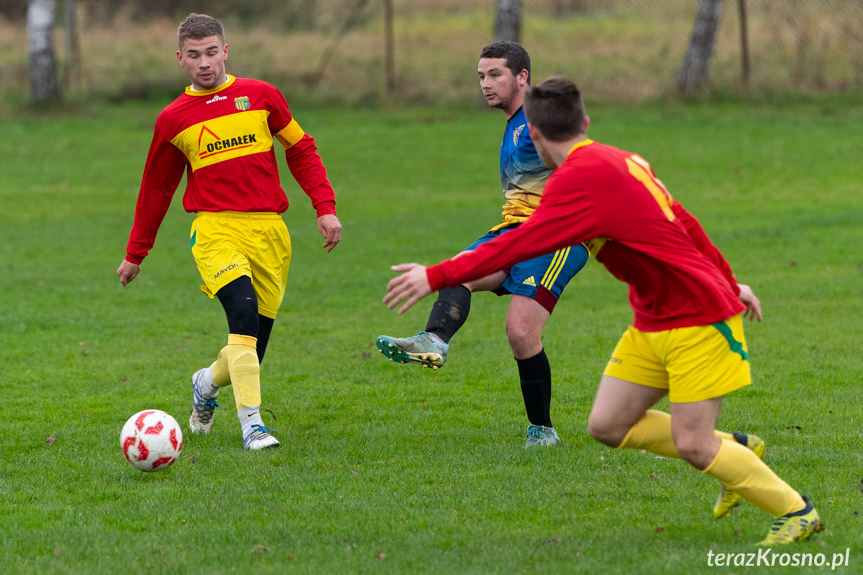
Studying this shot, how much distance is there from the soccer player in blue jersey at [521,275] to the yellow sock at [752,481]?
1.95 metres

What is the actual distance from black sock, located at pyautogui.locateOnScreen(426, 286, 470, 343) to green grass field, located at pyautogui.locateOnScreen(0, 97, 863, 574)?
2.44ft

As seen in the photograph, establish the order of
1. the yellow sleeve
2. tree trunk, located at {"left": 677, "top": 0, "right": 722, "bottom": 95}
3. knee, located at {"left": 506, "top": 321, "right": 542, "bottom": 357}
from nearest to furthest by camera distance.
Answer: knee, located at {"left": 506, "top": 321, "right": 542, "bottom": 357}
the yellow sleeve
tree trunk, located at {"left": 677, "top": 0, "right": 722, "bottom": 95}

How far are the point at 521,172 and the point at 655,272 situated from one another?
2126 millimetres

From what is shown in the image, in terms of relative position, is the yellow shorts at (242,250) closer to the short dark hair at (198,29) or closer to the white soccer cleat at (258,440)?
the white soccer cleat at (258,440)

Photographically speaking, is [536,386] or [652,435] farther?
[536,386]

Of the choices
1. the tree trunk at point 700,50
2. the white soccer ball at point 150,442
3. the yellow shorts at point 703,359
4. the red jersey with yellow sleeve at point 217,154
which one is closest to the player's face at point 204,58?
the red jersey with yellow sleeve at point 217,154

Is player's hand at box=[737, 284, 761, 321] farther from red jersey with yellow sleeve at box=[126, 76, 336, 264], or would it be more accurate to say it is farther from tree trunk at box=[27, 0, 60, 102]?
tree trunk at box=[27, 0, 60, 102]

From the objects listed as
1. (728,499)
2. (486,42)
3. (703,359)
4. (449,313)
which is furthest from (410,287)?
(486,42)

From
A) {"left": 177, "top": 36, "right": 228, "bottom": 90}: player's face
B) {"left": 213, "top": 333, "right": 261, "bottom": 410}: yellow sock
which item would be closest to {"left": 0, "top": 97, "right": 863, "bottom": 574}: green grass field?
{"left": 213, "top": 333, "right": 261, "bottom": 410}: yellow sock

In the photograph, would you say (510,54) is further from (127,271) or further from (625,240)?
(127,271)

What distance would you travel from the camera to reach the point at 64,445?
7.00 meters

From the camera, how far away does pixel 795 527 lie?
15.6 ft

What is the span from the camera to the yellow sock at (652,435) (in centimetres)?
511

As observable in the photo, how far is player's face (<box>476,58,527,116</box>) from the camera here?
6.73 metres
